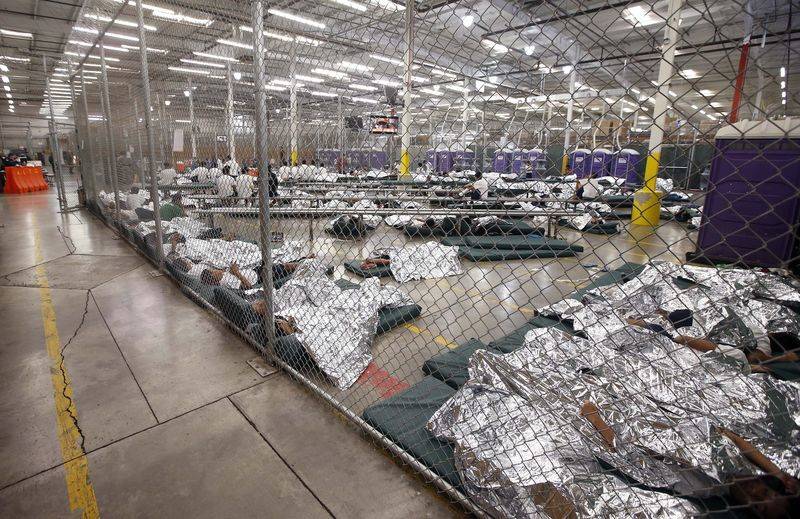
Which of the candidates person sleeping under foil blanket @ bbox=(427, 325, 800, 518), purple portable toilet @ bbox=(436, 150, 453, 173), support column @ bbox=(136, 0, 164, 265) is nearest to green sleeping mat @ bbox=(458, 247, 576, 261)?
purple portable toilet @ bbox=(436, 150, 453, 173)

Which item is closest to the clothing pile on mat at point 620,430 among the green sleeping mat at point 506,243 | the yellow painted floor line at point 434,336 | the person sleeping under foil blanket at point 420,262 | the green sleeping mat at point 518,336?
the green sleeping mat at point 518,336

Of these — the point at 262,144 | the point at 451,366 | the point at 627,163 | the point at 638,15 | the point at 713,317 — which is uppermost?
the point at 638,15

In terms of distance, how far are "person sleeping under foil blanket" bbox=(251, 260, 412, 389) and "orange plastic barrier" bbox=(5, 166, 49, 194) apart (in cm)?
1899

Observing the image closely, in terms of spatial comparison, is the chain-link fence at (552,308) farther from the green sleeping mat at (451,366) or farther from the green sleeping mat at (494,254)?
the green sleeping mat at (494,254)

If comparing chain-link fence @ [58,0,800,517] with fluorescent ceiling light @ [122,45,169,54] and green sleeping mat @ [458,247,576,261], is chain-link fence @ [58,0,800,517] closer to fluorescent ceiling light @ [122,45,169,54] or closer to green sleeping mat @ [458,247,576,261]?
green sleeping mat @ [458,247,576,261]

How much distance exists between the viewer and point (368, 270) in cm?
592

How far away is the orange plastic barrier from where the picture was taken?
55.5 ft

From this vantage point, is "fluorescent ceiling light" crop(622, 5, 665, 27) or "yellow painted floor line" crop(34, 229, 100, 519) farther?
"yellow painted floor line" crop(34, 229, 100, 519)

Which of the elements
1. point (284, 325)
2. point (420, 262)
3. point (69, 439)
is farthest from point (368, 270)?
point (69, 439)

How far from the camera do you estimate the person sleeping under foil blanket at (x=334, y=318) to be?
3223 millimetres

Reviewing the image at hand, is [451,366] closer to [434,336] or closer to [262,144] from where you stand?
[434,336]

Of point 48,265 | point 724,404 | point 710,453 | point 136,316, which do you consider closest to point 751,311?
point 724,404

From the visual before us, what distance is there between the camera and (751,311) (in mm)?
3691

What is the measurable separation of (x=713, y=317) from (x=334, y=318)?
3177mm
